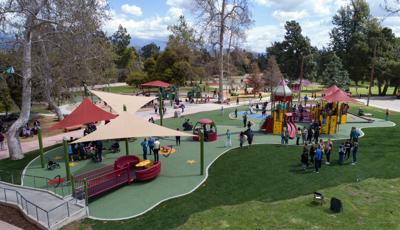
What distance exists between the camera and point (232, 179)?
53.2 feet

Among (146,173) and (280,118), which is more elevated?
(280,118)

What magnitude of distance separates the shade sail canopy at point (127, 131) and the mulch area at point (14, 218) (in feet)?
13.3

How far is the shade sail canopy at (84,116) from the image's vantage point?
20297mm

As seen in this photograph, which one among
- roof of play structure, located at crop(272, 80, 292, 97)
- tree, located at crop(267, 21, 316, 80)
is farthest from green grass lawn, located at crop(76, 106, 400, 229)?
tree, located at crop(267, 21, 316, 80)

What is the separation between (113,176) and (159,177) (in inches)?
102

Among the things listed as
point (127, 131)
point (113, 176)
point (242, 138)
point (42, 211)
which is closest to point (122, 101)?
point (127, 131)

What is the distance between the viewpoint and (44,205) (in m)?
13.1

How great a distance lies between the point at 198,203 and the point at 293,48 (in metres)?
72.1

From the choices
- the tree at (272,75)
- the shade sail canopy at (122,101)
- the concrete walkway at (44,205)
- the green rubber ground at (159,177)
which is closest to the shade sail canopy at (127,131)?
the green rubber ground at (159,177)

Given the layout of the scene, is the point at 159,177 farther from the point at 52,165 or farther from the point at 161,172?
the point at 52,165

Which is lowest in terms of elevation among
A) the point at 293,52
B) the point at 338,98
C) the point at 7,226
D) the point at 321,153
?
the point at 7,226

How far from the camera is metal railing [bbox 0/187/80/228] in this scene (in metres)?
→ 11.8

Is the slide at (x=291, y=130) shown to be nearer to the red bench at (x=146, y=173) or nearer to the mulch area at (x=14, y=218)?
the red bench at (x=146, y=173)

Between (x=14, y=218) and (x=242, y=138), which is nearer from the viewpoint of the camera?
(x=14, y=218)
